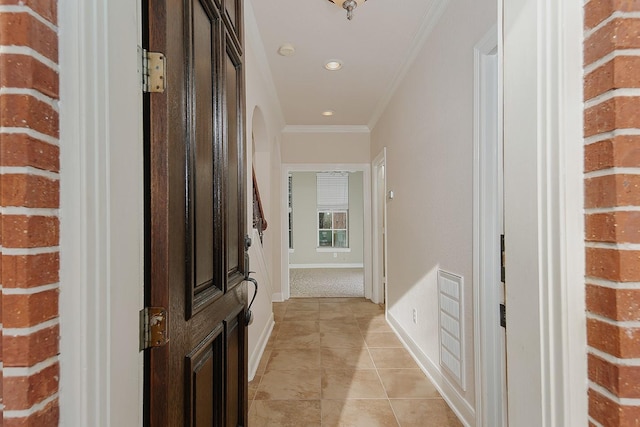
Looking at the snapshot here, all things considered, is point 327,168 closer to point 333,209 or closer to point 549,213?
point 333,209

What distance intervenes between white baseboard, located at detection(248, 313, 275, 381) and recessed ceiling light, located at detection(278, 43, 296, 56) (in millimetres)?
2616

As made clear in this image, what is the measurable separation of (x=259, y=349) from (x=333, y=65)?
278 centimetres

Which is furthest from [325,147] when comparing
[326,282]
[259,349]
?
[259,349]

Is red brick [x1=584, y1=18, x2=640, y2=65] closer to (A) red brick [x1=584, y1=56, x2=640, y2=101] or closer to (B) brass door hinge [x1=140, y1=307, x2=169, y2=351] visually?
(A) red brick [x1=584, y1=56, x2=640, y2=101]

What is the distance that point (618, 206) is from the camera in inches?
23.0

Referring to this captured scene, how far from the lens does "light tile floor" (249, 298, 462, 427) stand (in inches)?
80.4

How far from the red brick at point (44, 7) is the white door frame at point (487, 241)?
179cm

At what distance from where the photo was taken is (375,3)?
2.23 m

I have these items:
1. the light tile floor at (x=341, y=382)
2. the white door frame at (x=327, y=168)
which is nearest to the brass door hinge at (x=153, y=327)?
the light tile floor at (x=341, y=382)

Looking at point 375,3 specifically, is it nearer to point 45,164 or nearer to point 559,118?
point 559,118

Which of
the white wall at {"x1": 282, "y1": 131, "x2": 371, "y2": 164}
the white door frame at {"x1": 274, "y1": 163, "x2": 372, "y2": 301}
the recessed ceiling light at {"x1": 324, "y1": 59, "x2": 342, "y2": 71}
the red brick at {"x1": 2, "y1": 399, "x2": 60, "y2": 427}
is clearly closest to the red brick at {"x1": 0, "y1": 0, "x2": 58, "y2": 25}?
the red brick at {"x1": 2, "y1": 399, "x2": 60, "y2": 427}

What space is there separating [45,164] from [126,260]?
235 mm

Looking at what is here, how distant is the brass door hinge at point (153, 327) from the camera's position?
74cm

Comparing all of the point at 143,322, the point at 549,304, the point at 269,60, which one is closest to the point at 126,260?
the point at 143,322
